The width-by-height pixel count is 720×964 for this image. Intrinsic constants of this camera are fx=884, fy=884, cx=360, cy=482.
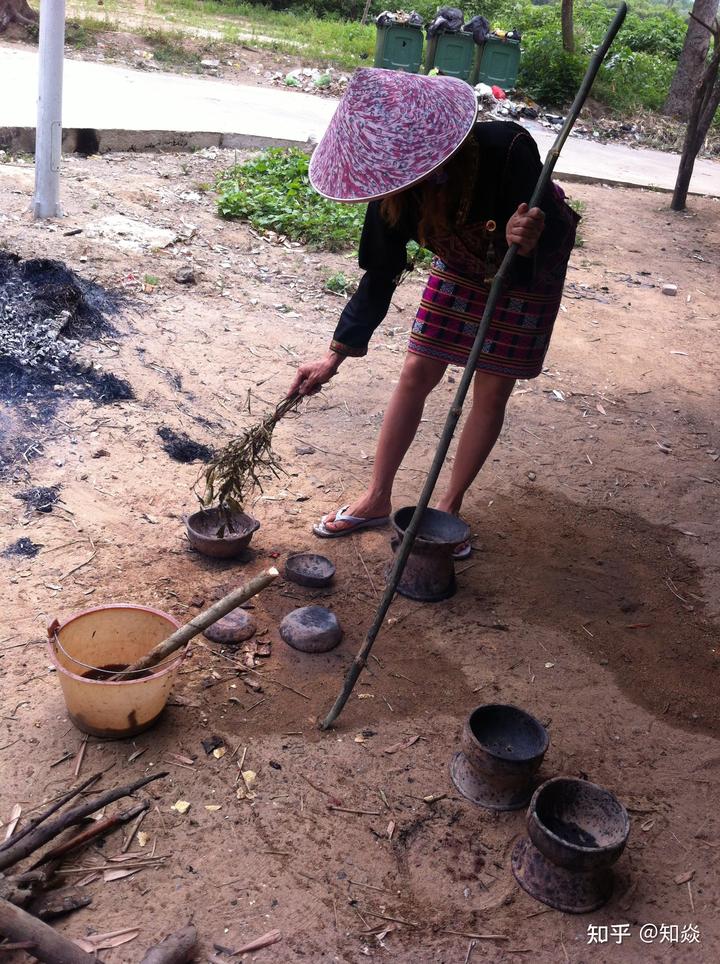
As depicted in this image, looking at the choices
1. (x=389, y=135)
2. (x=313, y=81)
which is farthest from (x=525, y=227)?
(x=313, y=81)

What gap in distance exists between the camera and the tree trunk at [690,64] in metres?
14.9

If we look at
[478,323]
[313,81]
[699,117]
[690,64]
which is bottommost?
[478,323]

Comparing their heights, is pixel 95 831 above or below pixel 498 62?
below

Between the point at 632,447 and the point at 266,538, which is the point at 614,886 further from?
the point at 632,447

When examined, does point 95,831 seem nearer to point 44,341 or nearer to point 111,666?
point 111,666

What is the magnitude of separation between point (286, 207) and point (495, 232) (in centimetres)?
496

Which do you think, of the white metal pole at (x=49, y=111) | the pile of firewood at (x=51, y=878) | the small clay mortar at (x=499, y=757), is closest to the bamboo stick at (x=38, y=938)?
the pile of firewood at (x=51, y=878)

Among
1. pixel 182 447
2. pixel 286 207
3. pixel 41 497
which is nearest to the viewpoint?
pixel 41 497

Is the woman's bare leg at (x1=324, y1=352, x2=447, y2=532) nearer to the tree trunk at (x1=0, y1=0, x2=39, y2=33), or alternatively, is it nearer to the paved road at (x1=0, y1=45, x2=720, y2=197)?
the paved road at (x1=0, y1=45, x2=720, y2=197)

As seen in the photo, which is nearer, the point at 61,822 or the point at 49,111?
the point at 61,822

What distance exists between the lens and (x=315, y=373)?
336 centimetres

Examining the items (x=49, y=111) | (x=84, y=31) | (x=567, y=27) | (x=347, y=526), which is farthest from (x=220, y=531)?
(x=567, y=27)

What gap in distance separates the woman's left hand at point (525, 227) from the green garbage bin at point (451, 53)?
40.0ft

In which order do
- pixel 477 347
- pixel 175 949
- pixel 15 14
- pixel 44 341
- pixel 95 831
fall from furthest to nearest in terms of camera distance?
pixel 15 14 → pixel 44 341 → pixel 477 347 → pixel 95 831 → pixel 175 949
